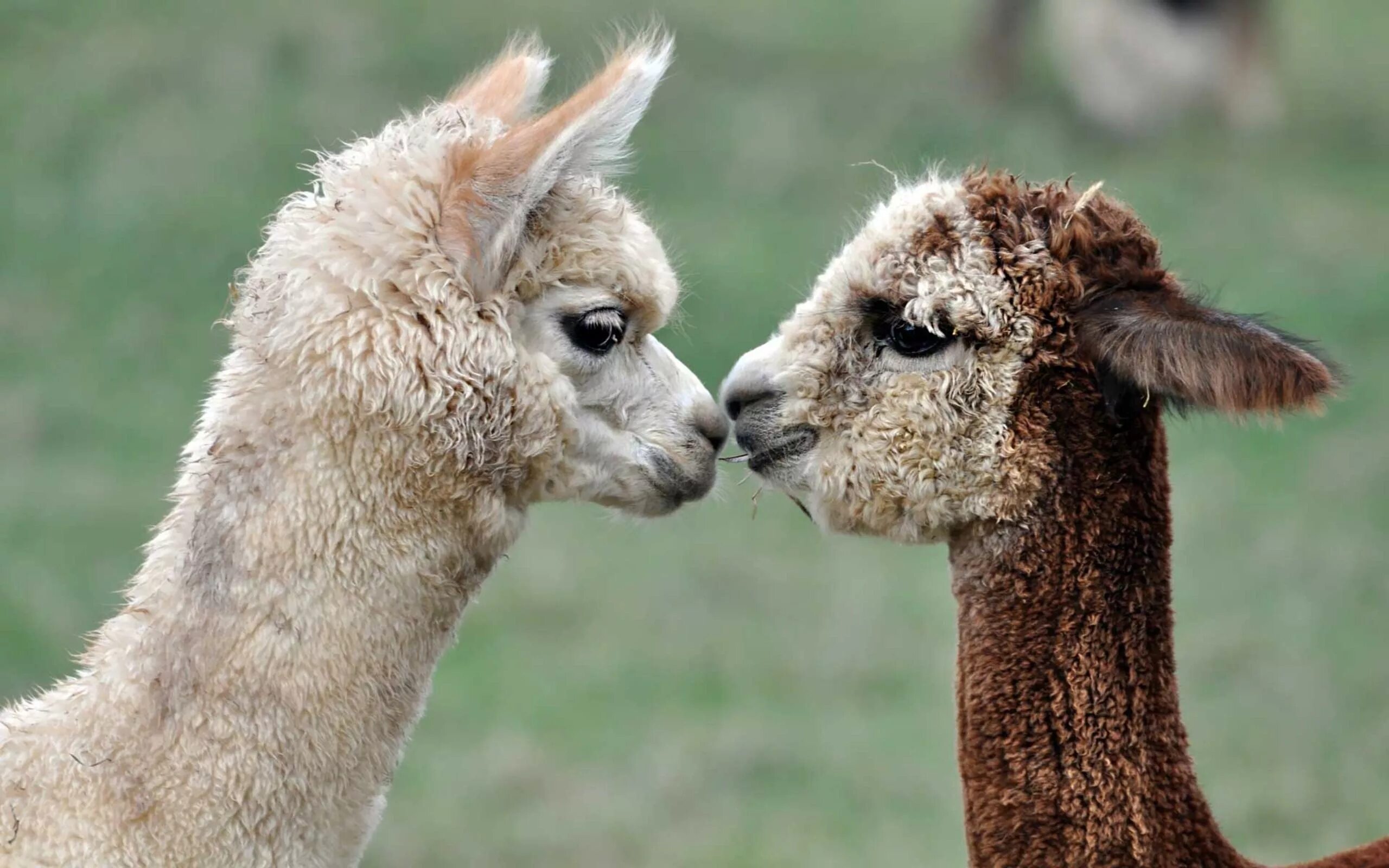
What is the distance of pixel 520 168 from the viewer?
2838mm

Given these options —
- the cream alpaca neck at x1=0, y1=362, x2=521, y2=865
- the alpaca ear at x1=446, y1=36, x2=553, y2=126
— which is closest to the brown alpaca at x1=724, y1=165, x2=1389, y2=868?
the alpaca ear at x1=446, y1=36, x2=553, y2=126

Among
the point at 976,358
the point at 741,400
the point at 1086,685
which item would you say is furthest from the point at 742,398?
the point at 1086,685

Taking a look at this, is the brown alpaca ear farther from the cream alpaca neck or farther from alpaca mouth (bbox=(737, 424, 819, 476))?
the cream alpaca neck

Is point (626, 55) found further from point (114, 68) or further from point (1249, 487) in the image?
point (114, 68)

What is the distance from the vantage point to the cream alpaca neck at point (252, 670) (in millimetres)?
2641

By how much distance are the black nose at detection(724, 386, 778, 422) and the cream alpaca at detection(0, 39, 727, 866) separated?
42 cm

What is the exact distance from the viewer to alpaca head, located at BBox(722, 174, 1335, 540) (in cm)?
285

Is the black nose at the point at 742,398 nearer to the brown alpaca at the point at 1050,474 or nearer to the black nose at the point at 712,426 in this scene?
the black nose at the point at 712,426

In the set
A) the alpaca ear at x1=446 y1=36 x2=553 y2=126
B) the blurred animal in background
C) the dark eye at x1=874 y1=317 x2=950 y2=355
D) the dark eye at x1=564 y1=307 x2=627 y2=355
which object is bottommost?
the dark eye at x1=564 y1=307 x2=627 y2=355

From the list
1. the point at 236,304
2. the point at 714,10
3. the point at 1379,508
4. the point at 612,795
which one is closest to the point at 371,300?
the point at 236,304

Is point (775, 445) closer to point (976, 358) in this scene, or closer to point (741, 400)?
point (741, 400)

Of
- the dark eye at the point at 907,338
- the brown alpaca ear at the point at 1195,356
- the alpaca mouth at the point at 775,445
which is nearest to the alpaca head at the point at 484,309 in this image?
the alpaca mouth at the point at 775,445

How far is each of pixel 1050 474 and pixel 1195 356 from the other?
0.32 m

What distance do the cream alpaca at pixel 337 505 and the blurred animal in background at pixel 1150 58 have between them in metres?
12.9
